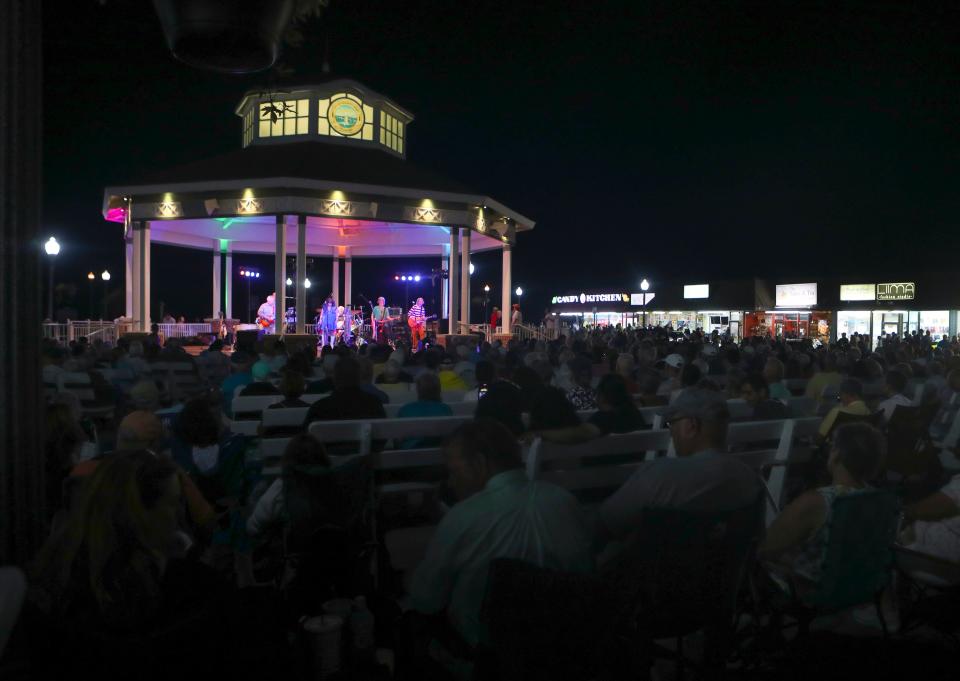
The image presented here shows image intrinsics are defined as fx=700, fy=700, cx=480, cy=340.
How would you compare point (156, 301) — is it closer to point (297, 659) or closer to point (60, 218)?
point (60, 218)

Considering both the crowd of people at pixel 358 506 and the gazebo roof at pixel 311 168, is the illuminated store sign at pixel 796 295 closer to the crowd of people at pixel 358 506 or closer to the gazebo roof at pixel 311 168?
the gazebo roof at pixel 311 168

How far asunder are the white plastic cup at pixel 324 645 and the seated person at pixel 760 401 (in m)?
4.52

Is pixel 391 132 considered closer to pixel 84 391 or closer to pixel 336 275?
pixel 336 275

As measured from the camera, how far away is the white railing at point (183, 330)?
22703 millimetres

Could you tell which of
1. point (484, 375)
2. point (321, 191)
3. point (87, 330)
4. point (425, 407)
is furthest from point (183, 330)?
point (425, 407)

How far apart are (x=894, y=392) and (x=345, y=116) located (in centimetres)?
2030

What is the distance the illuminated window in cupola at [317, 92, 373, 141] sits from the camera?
23.4m

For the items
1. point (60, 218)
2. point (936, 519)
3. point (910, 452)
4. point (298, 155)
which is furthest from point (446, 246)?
point (60, 218)

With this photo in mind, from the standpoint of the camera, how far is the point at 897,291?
127 ft

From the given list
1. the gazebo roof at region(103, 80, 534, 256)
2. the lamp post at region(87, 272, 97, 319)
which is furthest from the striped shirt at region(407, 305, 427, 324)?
the lamp post at region(87, 272, 97, 319)

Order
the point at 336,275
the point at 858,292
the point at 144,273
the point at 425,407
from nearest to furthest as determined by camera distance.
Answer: the point at 425,407 < the point at 144,273 < the point at 336,275 < the point at 858,292

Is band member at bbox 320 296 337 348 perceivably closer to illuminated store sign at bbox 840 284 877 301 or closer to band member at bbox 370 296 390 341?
band member at bbox 370 296 390 341

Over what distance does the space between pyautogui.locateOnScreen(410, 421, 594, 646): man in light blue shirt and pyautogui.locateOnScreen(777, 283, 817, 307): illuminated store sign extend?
4345cm

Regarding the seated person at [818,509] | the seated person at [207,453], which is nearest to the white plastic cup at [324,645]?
the seated person at [207,453]
